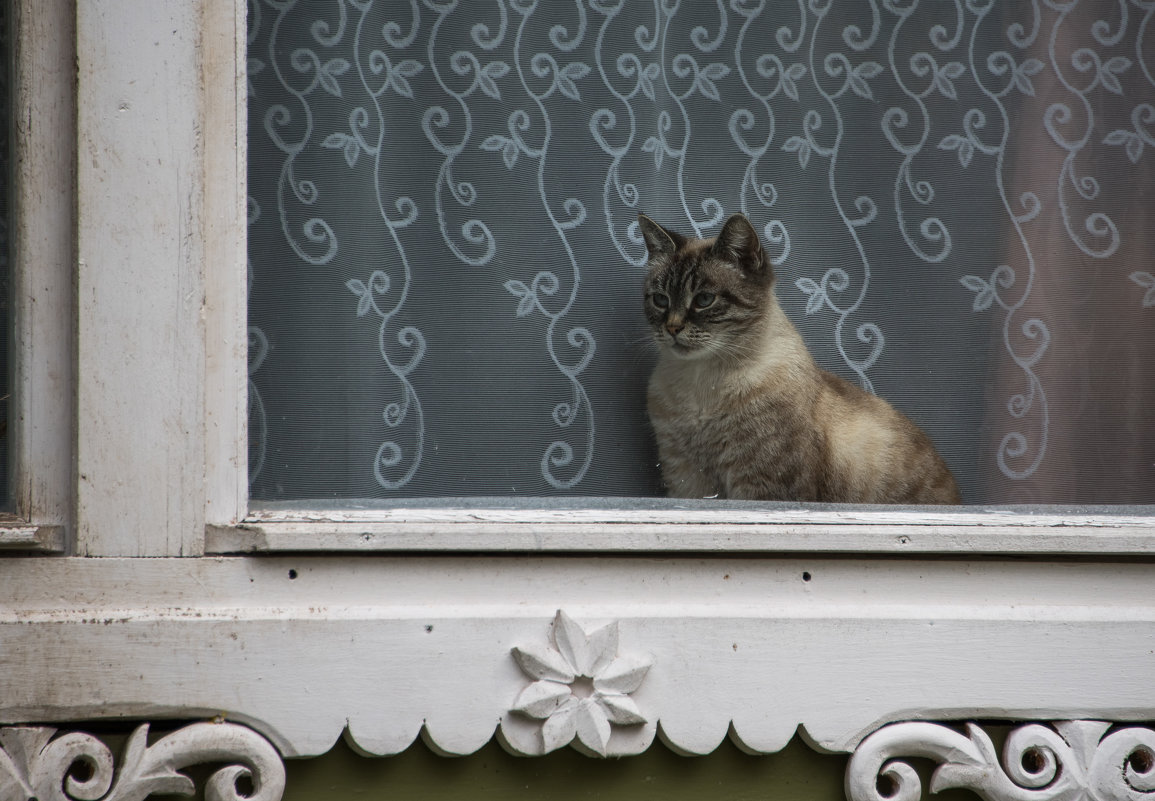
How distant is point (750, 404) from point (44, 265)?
0.94 m

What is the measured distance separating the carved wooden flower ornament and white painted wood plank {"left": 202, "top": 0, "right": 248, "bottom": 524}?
1.23 ft

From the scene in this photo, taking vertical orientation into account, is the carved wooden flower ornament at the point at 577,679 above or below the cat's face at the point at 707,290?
below

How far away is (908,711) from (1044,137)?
84cm

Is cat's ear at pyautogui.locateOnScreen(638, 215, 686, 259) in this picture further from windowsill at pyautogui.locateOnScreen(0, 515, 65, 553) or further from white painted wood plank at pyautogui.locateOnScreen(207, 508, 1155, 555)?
windowsill at pyautogui.locateOnScreen(0, 515, 65, 553)

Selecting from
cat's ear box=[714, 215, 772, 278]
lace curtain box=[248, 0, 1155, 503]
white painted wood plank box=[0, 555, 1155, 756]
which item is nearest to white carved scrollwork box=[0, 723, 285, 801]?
white painted wood plank box=[0, 555, 1155, 756]

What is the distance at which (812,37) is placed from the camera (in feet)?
4.31

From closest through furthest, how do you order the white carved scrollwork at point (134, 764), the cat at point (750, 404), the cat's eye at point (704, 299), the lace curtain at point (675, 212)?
the white carved scrollwork at point (134, 764), the lace curtain at point (675, 212), the cat at point (750, 404), the cat's eye at point (704, 299)

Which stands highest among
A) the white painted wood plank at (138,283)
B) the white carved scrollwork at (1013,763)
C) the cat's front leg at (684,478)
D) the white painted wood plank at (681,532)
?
the white painted wood plank at (138,283)

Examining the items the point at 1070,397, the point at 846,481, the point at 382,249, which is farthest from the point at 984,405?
the point at 382,249

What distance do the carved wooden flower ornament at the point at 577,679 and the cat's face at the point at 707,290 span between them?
1.68 feet

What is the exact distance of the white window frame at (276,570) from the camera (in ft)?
3.20

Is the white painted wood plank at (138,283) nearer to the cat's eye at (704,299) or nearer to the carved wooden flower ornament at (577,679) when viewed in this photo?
the carved wooden flower ornament at (577,679)

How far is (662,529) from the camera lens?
1.04 m

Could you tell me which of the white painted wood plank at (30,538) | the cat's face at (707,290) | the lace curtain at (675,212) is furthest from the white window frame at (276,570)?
the cat's face at (707,290)
